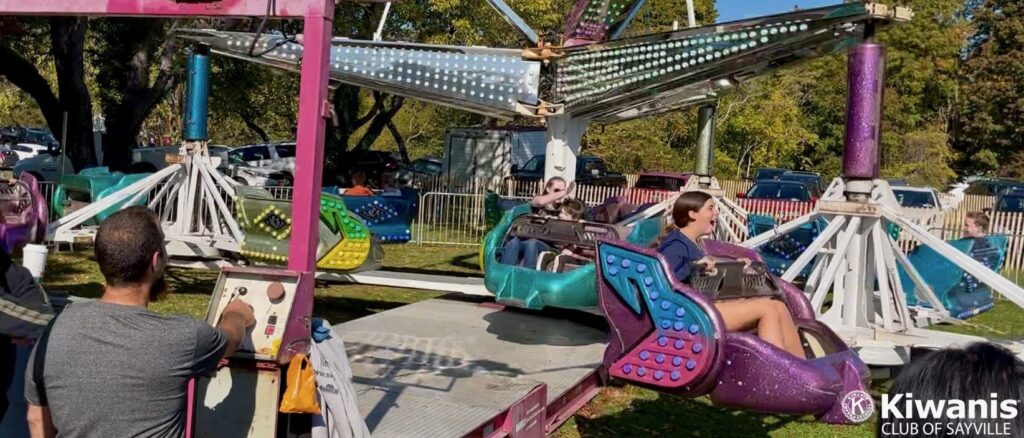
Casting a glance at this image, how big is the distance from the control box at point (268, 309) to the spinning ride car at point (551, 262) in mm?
3822

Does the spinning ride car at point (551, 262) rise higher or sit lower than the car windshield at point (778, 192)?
lower

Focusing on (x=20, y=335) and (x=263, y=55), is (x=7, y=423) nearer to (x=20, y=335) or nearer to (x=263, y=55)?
(x=20, y=335)

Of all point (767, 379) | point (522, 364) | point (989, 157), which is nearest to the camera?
point (767, 379)

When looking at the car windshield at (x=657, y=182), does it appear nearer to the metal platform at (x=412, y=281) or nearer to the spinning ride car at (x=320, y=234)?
the metal platform at (x=412, y=281)

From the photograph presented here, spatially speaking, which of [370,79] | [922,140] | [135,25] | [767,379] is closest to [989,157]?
[922,140]

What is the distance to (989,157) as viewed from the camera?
36.1 m

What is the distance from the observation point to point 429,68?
980 cm

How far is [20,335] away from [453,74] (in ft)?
22.3

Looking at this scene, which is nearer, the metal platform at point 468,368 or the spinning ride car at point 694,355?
the spinning ride car at point 694,355

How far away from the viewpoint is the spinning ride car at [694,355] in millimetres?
4359

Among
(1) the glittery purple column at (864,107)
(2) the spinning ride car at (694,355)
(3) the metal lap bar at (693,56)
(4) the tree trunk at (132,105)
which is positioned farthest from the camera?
(4) the tree trunk at (132,105)

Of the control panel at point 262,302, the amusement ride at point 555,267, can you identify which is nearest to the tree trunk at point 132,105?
the amusement ride at point 555,267

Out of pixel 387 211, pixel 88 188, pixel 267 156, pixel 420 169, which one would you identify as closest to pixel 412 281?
pixel 387 211

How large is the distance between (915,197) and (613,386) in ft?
51.3
